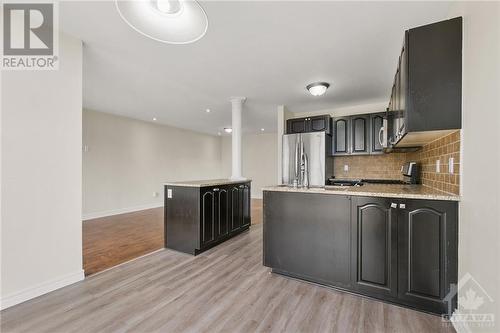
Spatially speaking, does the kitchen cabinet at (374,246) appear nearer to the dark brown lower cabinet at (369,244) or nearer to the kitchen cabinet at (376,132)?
the dark brown lower cabinet at (369,244)

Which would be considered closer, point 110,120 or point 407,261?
point 407,261

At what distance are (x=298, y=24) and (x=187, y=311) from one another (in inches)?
103

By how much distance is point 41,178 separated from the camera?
2066 mm

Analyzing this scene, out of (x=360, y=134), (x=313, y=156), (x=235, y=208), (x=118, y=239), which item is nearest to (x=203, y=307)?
(x=235, y=208)

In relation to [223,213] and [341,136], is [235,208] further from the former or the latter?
[341,136]

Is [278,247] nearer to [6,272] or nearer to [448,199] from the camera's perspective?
[448,199]

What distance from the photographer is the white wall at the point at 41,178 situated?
1876 millimetres

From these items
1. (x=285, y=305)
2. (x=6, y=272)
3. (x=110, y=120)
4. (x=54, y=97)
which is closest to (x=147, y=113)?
(x=110, y=120)

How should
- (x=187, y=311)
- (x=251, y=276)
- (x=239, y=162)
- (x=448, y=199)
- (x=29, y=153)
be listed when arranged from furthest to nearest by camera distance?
(x=239, y=162) < (x=251, y=276) < (x=29, y=153) < (x=187, y=311) < (x=448, y=199)

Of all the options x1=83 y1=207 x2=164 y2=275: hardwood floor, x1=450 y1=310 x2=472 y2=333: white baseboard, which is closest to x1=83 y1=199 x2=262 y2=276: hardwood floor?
x1=83 y1=207 x2=164 y2=275: hardwood floor

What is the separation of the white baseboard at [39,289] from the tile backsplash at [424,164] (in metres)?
A: 3.45

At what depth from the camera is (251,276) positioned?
2.46 metres

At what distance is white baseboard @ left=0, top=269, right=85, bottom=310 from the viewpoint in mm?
1858

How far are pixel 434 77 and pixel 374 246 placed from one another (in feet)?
4.60
